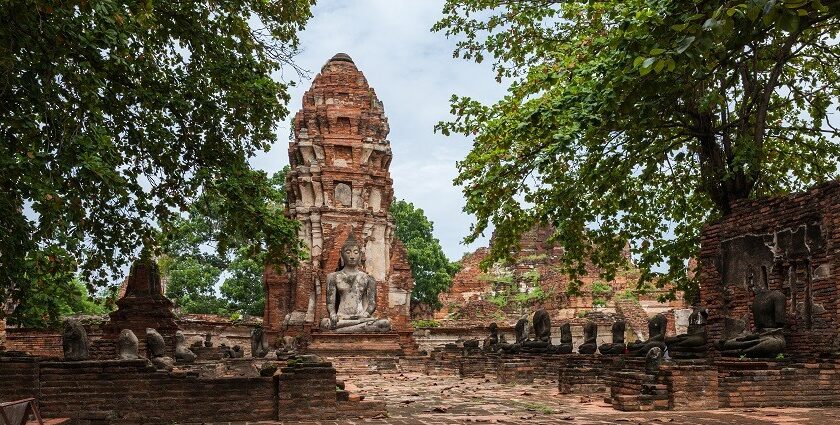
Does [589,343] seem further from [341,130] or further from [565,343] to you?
[341,130]

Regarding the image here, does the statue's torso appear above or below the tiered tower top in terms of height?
below

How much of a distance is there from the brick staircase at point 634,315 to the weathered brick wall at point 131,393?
24.8 meters

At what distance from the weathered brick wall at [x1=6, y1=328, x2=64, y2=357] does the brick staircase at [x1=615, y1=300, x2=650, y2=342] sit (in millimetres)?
19772

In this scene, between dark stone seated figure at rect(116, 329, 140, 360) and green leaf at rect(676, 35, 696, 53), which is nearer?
green leaf at rect(676, 35, 696, 53)

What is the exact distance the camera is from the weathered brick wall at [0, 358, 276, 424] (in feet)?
25.9

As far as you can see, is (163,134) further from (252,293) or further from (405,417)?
(252,293)

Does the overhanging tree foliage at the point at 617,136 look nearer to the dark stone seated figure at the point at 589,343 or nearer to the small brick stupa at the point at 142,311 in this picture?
the dark stone seated figure at the point at 589,343

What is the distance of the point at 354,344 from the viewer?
20.1 metres

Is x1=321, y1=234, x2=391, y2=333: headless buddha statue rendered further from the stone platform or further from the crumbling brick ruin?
the crumbling brick ruin

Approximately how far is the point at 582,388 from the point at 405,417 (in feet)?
12.8

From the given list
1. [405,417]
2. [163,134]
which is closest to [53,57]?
[163,134]

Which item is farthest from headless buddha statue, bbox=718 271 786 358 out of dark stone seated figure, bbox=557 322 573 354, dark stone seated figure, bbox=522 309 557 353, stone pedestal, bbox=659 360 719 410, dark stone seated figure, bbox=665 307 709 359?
dark stone seated figure, bbox=522 309 557 353

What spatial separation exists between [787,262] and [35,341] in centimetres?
1624

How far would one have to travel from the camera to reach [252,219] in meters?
11.3
